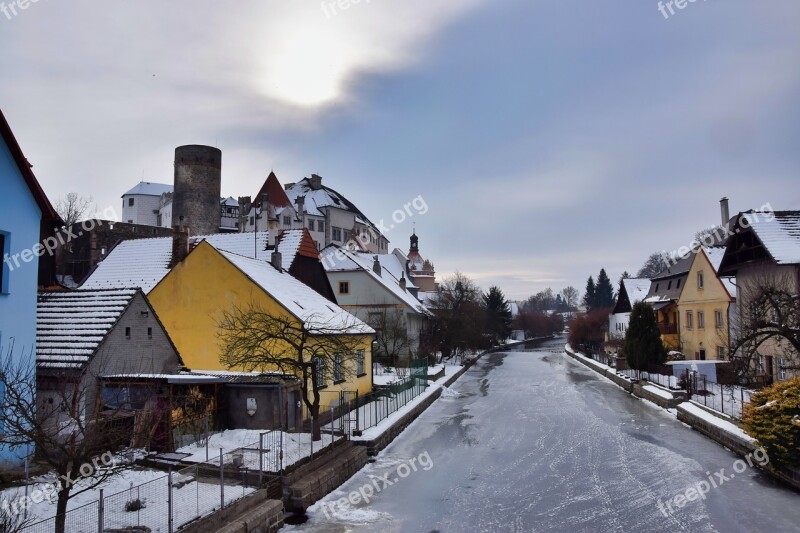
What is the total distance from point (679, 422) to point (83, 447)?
68.1 ft

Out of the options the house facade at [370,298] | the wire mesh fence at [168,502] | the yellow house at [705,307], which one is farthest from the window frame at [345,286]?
the wire mesh fence at [168,502]

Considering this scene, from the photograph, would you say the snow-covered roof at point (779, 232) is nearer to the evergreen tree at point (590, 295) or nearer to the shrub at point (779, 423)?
the shrub at point (779, 423)

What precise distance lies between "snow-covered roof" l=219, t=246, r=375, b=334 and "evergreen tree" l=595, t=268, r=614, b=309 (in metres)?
106

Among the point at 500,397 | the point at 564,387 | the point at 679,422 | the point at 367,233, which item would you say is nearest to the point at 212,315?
the point at 500,397

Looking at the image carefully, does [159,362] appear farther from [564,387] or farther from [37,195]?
[564,387]

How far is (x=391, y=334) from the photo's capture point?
40.4m

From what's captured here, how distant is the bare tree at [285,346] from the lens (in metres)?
15.1

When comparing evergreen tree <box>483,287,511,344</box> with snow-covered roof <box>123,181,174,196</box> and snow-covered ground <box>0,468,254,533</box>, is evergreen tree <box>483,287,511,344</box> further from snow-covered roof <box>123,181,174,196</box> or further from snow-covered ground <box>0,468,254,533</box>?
snow-covered ground <box>0,468,254,533</box>

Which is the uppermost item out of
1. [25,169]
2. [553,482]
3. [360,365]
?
[25,169]

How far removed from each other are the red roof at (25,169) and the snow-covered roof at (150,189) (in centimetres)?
8439

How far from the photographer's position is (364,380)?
25000mm

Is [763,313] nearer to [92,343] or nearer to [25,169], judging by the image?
[92,343]

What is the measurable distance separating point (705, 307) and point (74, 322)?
37087mm

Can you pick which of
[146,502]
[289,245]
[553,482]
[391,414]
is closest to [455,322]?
[289,245]
